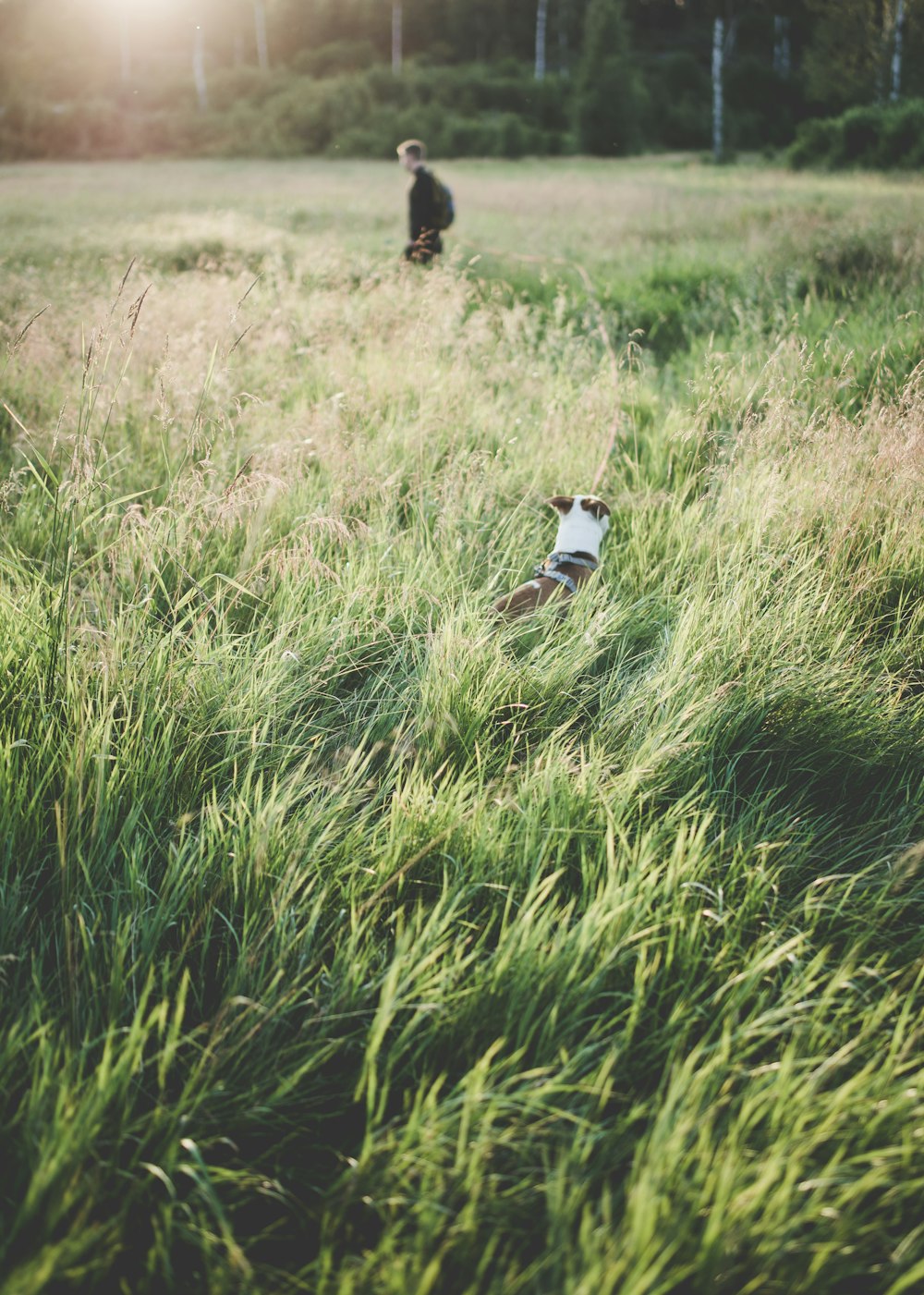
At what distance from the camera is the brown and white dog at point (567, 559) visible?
2.35 metres

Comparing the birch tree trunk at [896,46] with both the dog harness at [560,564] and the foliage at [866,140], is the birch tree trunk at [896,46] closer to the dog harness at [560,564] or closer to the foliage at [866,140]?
the foliage at [866,140]

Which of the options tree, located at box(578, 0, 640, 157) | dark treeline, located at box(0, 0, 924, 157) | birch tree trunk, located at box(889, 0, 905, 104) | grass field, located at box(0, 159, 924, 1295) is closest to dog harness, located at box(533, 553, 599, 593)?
grass field, located at box(0, 159, 924, 1295)

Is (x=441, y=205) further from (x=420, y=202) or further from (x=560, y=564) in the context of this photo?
(x=560, y=564)

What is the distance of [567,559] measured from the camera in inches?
99.3

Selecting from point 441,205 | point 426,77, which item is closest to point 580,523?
point 441,205

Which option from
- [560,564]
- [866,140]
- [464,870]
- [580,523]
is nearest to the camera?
[464,870]

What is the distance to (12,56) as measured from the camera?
37.9m

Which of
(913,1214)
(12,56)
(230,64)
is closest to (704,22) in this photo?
(230,64)

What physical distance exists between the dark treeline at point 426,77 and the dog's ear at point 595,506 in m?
30.6

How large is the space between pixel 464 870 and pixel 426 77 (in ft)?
155

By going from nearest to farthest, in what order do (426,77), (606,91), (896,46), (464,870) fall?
(464,870), (896,46), (606,91), (426,77)

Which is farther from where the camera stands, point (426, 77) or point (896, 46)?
point (426, 77)

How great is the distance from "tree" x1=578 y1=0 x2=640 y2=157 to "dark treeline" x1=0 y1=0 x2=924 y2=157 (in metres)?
0.07

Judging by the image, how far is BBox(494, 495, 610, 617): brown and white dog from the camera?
235 cm
